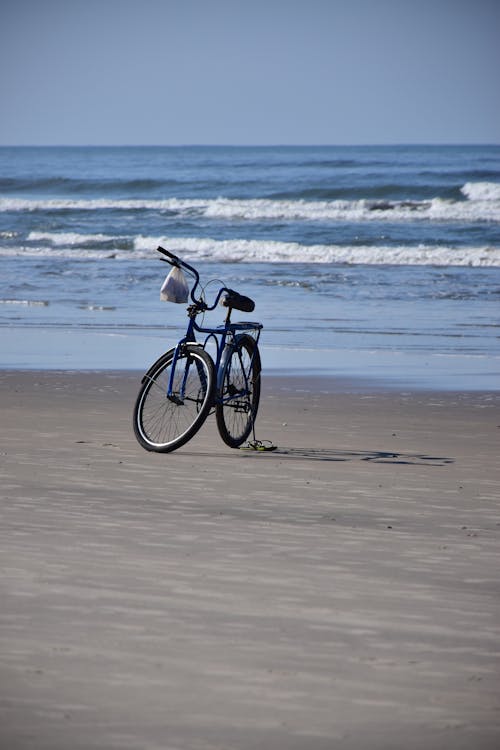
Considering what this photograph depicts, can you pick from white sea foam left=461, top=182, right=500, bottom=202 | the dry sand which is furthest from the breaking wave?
the dry sand

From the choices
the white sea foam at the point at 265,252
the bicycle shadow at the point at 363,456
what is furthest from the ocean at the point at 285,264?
the bicycle shadow at the point at 363,456

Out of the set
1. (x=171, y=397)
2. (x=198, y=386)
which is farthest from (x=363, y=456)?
(x=171, y=397)

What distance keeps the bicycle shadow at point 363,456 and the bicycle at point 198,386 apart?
35 centimetres

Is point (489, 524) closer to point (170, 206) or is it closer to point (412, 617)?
point (412, 617)

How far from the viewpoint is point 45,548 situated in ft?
16.1

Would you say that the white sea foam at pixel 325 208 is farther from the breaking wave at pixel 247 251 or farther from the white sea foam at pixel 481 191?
the breaking wave at pixel 247 251

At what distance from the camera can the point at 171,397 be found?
25.0 feet

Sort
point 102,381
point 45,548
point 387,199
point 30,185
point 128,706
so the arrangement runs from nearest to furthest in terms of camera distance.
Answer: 1. point 128,706
2. point 45,548
3. point 102,381
4. point 387,199
5. point 30,185

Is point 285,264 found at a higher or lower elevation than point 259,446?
higher

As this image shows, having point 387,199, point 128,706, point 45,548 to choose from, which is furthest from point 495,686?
point 387,199

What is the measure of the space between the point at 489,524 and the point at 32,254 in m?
24.9

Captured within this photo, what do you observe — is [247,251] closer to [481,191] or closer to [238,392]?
[481,191]

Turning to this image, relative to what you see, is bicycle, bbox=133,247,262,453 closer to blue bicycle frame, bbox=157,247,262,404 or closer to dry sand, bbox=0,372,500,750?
blue bicycle frame, bbox=157,247,262,404

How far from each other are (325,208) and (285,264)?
17.1 metres
